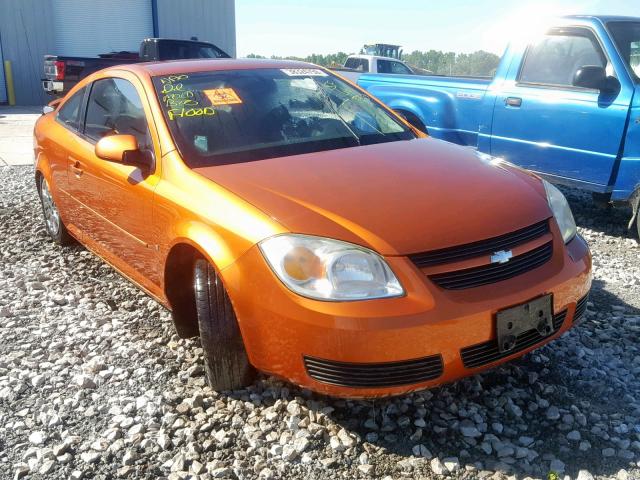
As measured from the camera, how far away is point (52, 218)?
17.4 feet

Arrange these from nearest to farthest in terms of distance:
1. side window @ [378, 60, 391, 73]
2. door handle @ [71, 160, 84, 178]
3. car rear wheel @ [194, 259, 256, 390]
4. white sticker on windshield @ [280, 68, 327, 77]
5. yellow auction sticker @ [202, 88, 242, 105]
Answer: car rear wheel @ [194, 259, 256, 390] < yellow auction sticker @ [202, 88, 242, 105] < white sticker on windshield @ [280, 68, 327, 77] < door handle @ [71, 160, 84, 178] < side window @ [378, 60, 391, 73]

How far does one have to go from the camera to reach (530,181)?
124 inches

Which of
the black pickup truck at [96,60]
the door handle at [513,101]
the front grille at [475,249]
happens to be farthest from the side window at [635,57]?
the black pickup truck at [96,60]

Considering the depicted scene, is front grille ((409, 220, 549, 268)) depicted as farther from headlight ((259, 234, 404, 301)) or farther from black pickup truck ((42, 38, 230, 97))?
black pickup truck ((42, 38, 230, 97))

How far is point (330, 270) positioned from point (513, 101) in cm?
399

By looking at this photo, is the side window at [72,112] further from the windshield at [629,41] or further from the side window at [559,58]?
the windshield at [629,41]

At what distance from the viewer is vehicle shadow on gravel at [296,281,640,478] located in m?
2.52

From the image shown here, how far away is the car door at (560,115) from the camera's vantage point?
5055 mm

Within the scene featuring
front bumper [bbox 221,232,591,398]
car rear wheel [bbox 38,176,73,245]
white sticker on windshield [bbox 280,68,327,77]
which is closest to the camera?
front bumper [bbox 221,232,591,398]

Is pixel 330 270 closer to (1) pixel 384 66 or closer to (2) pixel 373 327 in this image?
(2) pixel 373 327

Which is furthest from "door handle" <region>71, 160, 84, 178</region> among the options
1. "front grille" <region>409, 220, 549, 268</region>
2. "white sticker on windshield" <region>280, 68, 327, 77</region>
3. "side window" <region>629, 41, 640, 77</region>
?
"side window" <region>629, 41, 640, 77</region>

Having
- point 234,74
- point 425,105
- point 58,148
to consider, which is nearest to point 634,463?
point 234,74

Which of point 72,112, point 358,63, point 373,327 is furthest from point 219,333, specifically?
point 358,63

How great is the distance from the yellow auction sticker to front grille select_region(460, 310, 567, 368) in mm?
1872
